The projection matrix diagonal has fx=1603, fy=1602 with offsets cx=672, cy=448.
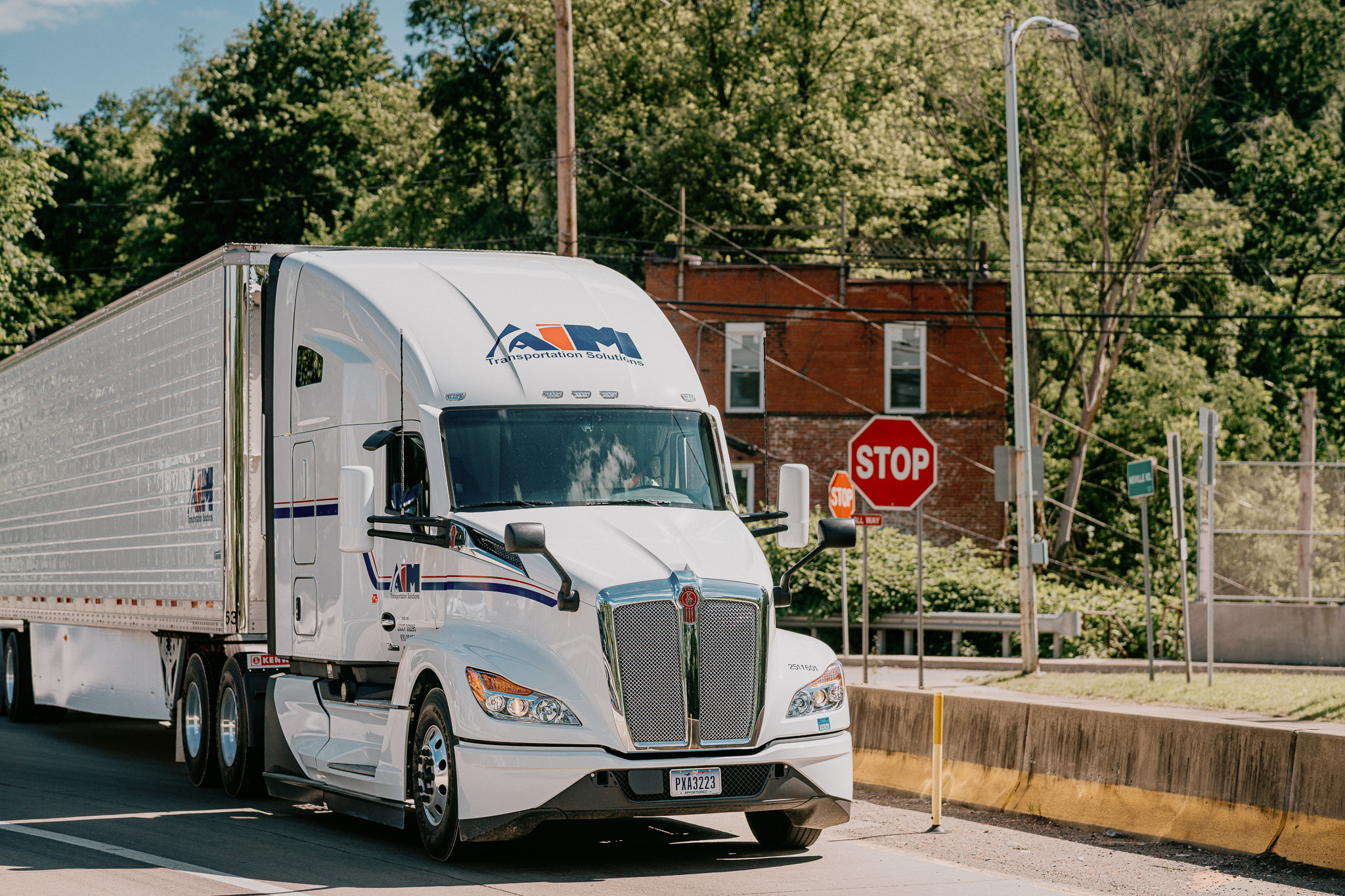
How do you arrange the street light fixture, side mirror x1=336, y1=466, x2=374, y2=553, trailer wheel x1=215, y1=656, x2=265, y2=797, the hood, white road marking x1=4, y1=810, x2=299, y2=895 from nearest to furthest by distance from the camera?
1. white road marking x1=4, y1=810, x2=299, y2=895
2. the hood
3. side mirror x1=336, y1=466, x2=374, y2=553
4. trailer wheel x1=215, y1=656, x2=265, y2=797
5. the street light fixture

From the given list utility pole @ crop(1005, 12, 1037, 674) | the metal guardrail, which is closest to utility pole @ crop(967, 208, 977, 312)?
the metal guardrail

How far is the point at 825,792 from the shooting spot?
977 centimetres

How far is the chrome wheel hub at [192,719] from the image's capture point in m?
13.9

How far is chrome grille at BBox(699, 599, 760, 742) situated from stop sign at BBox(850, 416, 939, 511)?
1090 centimetres

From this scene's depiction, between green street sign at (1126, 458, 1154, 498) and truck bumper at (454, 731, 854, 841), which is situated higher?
green street sign at (1126, 458, 1154, 498)

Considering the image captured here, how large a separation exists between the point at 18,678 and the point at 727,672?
14.2 metres

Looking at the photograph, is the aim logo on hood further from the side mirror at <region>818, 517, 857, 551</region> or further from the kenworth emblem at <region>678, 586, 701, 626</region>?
the kenworth emblem at <region>678, 586, 701, 626</region>

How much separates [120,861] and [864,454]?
40.6ft

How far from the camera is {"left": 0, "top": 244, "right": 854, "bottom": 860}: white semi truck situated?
30.5 feet

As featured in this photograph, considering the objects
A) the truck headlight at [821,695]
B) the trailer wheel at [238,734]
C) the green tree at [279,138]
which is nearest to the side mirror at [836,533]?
the truck headlight at [821,695]

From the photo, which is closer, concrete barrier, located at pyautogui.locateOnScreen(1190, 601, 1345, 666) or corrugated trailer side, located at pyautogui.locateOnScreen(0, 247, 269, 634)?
corrugated trailer side, located at pyautogui.locateOnScreen(0, 247, 269, 634)

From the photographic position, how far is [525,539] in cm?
935

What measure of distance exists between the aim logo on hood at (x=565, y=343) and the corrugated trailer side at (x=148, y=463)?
3117 mm

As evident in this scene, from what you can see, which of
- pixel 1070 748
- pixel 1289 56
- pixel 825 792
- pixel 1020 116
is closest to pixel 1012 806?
pixel 1070 748
